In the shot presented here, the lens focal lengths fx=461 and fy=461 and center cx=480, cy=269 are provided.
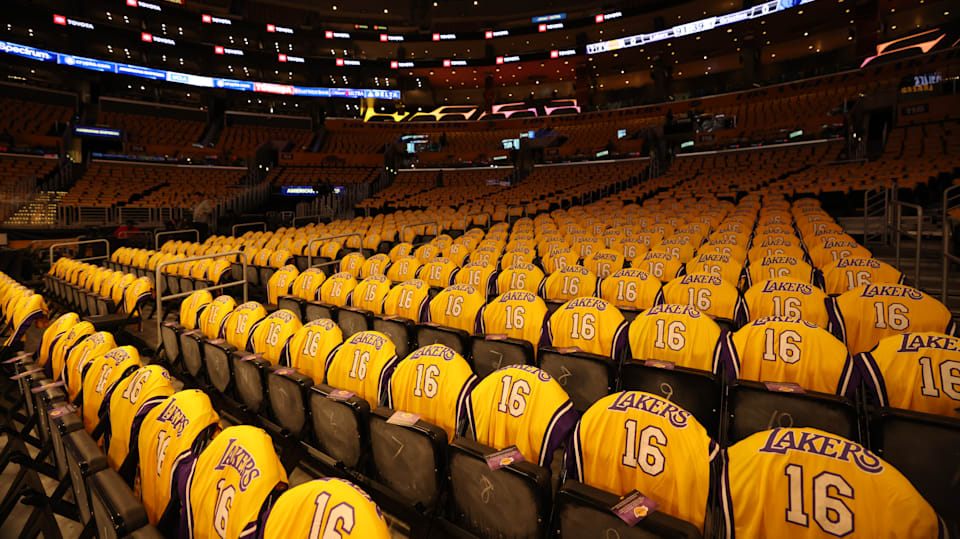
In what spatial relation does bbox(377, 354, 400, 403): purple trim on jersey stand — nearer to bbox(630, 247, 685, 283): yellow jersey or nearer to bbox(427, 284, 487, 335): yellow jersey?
bbox(427, 284, 487, 335): yellow jersey

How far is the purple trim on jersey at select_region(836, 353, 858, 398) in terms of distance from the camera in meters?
2.29

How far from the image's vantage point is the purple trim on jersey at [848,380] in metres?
2.29

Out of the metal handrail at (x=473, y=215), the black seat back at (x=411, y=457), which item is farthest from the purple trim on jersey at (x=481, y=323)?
the metal handrail at (x=473, y=215)

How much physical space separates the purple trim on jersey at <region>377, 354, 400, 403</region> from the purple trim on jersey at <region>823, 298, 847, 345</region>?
9.45ft

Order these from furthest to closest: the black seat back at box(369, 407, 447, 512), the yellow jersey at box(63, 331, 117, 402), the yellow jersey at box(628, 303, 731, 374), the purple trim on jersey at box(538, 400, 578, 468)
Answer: the yellow jersey at box(63, 331, 117, 402) → the yellow jersey at box(628, 303, 731, 374) → the black seat back at box(369, 407, 447, 512) → the purple trim on jersey at box(538, 400, 578, 468)

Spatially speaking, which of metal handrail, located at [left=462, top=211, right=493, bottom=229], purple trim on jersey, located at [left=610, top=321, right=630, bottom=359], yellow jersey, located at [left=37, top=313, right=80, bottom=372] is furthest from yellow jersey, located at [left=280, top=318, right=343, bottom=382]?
metal handrail, located at [left=462, top=211, right=493, bottom=229]

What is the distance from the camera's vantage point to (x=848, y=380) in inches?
90.7

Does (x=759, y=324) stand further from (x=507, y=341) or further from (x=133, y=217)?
(x=133, y=217)

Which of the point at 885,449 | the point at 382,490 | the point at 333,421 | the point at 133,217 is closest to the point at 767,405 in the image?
the point at 885,449

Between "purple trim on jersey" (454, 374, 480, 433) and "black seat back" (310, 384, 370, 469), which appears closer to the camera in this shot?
"purple trim on jersey" (454, 374, 480, 433)

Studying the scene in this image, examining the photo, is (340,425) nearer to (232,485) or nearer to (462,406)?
(462,406)

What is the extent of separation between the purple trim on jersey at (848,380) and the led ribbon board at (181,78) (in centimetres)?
3198

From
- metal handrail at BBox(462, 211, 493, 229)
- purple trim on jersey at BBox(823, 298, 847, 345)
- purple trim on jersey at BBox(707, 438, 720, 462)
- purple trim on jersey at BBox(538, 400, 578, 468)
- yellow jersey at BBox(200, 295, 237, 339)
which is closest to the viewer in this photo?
purple trim on jersey at BBox(707, 438, 720, 462)

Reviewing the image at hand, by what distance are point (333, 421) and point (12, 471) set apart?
109 inches
